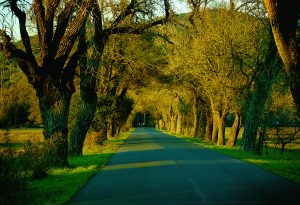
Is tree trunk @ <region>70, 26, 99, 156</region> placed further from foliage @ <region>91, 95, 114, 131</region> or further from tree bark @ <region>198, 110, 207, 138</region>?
tree bark @ <region>198, 110, 207, 138</region>

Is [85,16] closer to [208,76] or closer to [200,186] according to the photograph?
[200,186]

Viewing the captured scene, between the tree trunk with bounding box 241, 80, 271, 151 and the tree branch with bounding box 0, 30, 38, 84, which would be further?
the tree trunk with bounding box 241, 80, 271, 151

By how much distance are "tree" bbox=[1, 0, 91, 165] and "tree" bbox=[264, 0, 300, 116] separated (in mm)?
7466

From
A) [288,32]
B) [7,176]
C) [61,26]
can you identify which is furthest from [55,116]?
[288,32]

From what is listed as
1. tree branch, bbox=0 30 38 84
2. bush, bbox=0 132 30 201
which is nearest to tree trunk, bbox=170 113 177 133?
tree branch, bbox=0 30 38 84

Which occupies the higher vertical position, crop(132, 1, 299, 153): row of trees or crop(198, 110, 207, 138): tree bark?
crop(132, 1, 299, 153): row of trees

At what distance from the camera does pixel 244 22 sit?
30406 millimetres

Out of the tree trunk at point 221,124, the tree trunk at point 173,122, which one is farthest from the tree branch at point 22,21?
the tree trunk at point 173,122

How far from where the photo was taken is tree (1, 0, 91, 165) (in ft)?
54.3

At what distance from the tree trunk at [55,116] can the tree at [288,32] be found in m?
8.86

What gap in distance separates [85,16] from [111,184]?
719 cm

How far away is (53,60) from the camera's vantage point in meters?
16.9

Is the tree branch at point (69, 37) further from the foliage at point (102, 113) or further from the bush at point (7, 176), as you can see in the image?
the foliage at point (102, 113)

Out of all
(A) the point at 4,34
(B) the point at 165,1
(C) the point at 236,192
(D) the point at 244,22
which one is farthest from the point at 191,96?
(C) the point at 236,192
